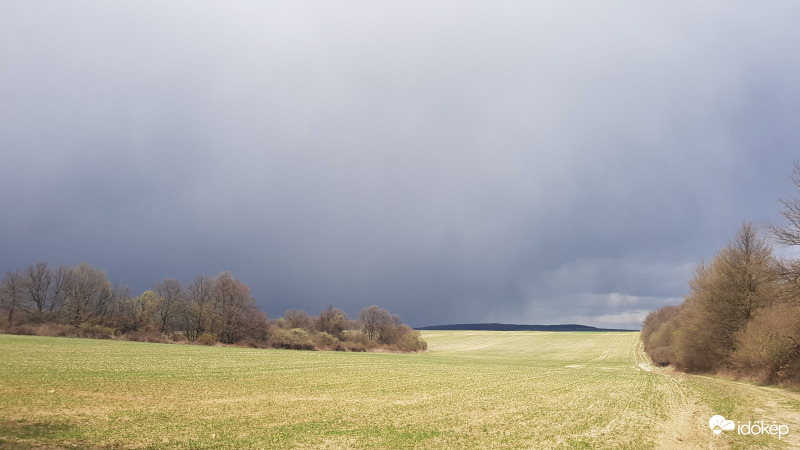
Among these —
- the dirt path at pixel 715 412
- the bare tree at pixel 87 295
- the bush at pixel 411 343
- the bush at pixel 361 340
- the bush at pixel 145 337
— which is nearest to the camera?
the dirt path at pixel 715 412

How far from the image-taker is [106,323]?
95750 mm

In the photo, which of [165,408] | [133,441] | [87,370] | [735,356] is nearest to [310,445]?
[133,441]

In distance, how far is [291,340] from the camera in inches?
4200

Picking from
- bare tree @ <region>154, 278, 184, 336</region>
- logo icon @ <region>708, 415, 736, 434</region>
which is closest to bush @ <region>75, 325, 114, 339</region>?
bare tree @ <region>154, 278, 184, 336</region>

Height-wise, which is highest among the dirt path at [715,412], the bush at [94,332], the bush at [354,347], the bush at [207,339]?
the dirt path at [715,412]

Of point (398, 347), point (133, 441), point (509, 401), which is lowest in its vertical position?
point (398, 347)

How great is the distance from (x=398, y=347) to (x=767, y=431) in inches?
4271

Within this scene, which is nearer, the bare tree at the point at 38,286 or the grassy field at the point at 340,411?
the grassy field at the point at 340,411

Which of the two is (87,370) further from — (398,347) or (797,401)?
(398,347)

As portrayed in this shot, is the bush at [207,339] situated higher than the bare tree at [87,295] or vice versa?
the bare tree at [87,295]
